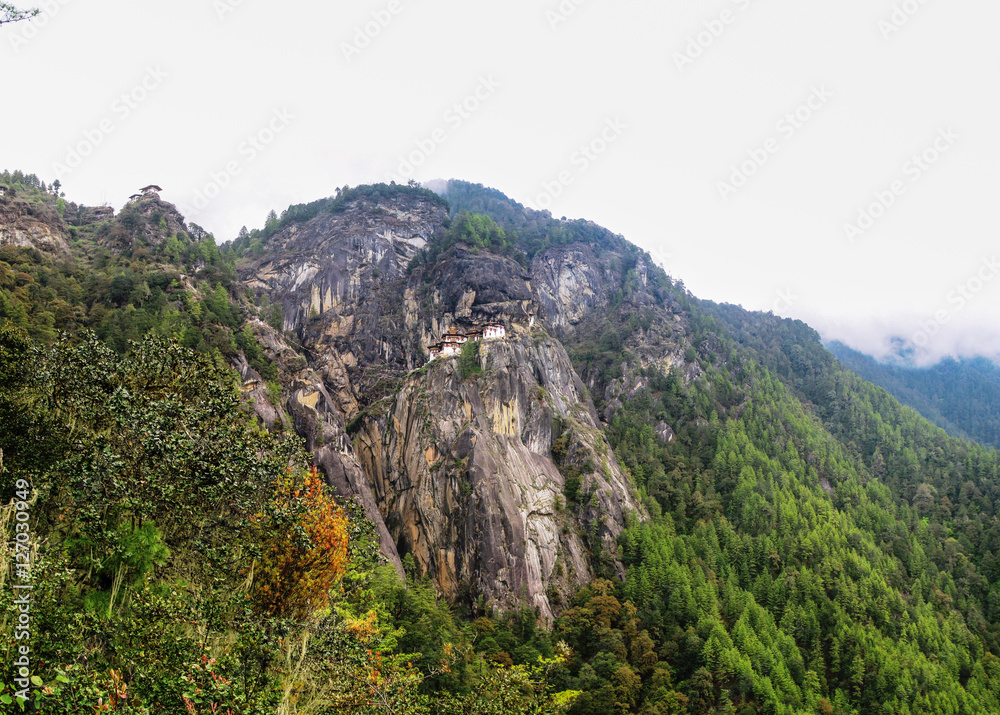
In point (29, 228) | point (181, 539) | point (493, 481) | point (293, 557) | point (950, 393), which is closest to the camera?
point (181, 539)

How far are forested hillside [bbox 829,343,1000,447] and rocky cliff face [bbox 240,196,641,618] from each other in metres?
120

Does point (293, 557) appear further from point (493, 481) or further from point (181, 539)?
point (493, 481)

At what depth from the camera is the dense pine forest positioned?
13.3 meters

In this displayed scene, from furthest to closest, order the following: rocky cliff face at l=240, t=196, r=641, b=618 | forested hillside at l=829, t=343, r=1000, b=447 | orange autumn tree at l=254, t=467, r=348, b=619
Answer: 1. forested hillside at l=829, t=343, r=1000, b=447
2. rocky cliff face at l=240, t=196, r=641, b=618
3. orange autumn tree at l=254, t=467, r=348, b=619

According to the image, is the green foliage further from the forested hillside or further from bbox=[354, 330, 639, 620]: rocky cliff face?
Answer: the forested hillside

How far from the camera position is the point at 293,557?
18125mm

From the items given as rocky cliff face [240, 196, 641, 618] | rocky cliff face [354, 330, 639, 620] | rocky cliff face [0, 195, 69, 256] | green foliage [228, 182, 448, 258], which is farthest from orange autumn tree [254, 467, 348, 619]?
green foliage [228, 182, 448, 258]

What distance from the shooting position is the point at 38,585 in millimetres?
9500

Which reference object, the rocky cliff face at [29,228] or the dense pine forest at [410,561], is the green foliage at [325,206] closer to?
the dense pine forest at [410,561]

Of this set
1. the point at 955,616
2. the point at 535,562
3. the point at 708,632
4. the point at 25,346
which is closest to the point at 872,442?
the point at 955,616

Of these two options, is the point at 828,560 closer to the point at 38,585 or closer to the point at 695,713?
the point at 695,713

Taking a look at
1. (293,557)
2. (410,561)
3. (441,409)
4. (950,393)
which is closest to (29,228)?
(441,409)

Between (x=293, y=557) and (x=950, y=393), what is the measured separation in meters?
200

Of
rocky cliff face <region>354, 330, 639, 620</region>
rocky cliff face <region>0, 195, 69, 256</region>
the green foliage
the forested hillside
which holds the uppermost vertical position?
the green foliage
